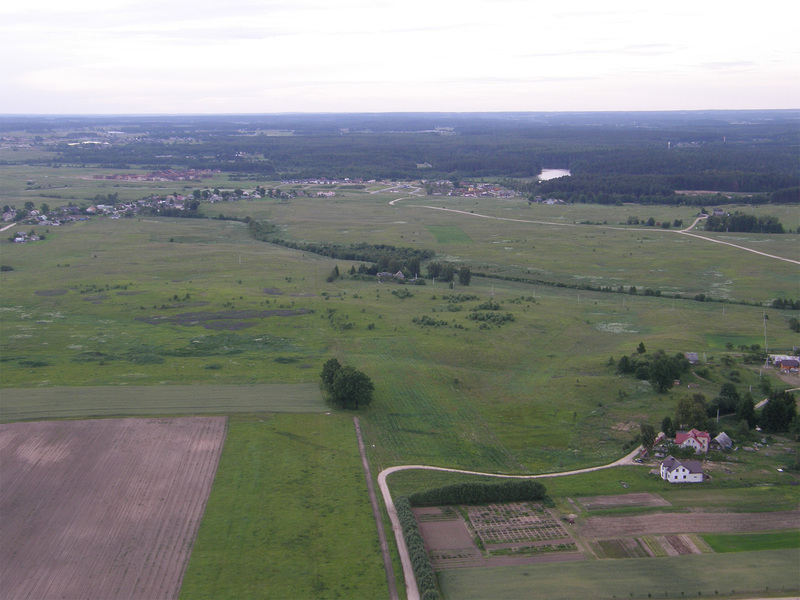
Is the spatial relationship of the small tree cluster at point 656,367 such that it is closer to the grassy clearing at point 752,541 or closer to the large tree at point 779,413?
the large tree at point 779,413

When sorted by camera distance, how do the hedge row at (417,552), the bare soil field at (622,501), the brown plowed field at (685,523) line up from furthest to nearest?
the bare soil field at (622,501)
the brown plowed field at (685,523)
the hedge row at (417,552)

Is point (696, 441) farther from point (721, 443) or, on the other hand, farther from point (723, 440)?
point (723, 440)

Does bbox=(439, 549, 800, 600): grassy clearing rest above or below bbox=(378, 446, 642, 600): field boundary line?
above

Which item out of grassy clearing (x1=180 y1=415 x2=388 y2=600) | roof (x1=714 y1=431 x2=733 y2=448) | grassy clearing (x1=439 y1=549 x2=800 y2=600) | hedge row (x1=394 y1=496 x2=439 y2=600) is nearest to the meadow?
grassy clearing (x1=180 y1=415 x2=388 y2=600)

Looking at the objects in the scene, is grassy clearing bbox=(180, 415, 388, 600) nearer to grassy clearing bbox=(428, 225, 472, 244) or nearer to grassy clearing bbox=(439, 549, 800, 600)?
grassy clearing bbox=(439, 549, 800, 600)

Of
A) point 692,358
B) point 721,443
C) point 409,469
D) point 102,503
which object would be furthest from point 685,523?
point 102,503

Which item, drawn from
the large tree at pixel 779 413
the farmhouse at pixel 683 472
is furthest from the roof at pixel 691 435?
the large tree at pixel 779 413

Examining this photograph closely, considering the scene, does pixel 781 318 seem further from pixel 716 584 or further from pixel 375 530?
pixel 375 530
